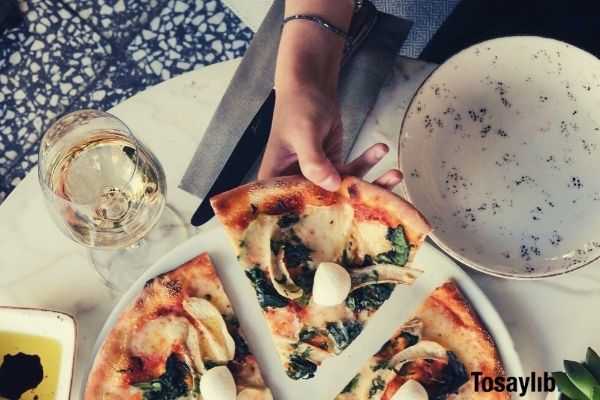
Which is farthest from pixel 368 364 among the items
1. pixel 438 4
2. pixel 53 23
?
pixel 53 23

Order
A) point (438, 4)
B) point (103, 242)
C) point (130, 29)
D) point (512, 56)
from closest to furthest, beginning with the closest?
point (103, 242)
point (512, 56)
point (438, 4)
point (130, 29)

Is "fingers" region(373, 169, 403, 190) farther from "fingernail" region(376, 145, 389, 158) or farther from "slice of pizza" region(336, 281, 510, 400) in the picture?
"slice of pizza" region(336, 281, 510, 400)

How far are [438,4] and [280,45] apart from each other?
33 centimetres

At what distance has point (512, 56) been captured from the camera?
1.09 metres

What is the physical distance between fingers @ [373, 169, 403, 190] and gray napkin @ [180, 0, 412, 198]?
0.39ft

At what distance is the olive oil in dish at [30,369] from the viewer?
1.08 m

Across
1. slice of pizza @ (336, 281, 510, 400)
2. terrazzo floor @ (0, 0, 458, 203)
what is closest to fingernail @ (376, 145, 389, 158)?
slice of pizza @ (336, 281, 510, 400)

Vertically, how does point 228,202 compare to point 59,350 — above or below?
above

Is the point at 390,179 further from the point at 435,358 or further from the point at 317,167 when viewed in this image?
the point at 435,358

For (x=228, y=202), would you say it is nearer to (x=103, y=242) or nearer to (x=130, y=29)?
(x=103, y=242)

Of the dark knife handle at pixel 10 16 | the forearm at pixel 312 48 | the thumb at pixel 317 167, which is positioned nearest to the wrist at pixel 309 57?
the forearm at pixel 312 48

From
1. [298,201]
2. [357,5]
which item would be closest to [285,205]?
[298,201]

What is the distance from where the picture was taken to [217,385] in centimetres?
106

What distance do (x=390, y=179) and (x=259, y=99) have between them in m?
0.27
